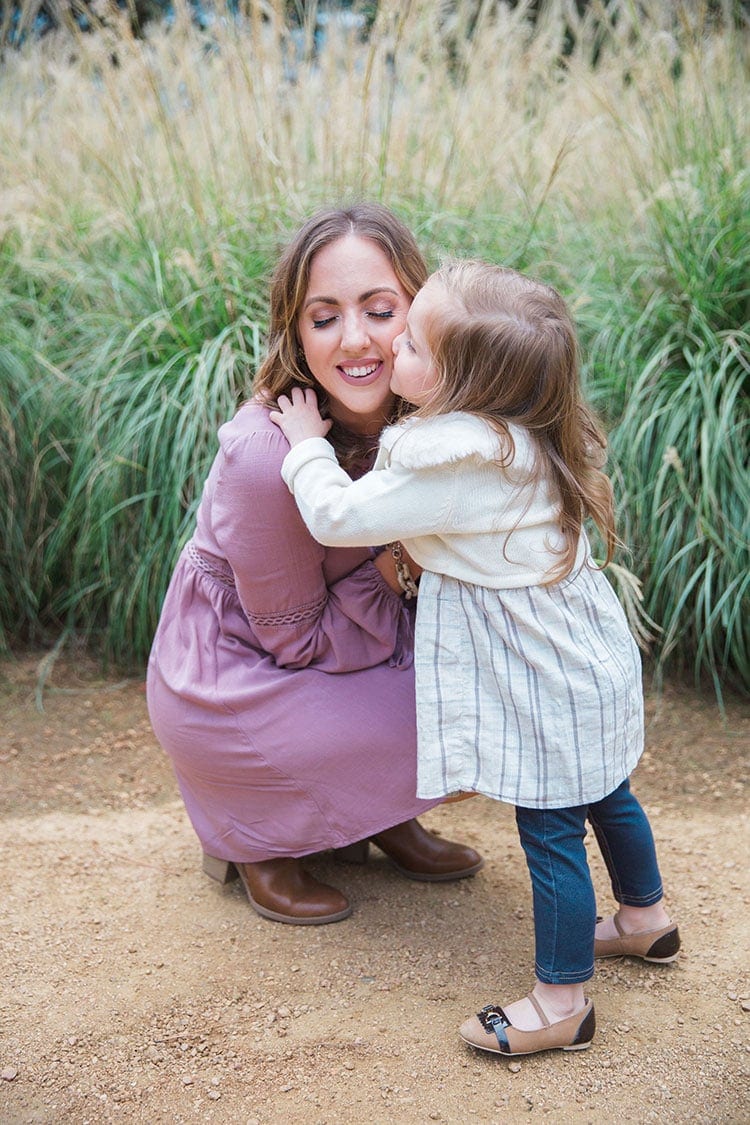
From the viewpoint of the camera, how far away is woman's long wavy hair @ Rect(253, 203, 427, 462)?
2105mm

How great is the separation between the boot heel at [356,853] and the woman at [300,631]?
0.56ft

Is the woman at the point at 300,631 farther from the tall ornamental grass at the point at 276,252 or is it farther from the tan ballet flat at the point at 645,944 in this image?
the tall ornamental grass at the point at 276,252

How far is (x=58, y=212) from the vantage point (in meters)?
4.00

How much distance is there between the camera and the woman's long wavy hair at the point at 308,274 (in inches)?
82.9

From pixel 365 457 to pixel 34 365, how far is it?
1.85 metres

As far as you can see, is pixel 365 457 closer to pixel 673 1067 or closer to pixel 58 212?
pixel 673 1067

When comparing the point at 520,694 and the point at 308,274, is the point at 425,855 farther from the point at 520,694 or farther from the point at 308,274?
the point at 308,274

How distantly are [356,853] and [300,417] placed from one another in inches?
41.5

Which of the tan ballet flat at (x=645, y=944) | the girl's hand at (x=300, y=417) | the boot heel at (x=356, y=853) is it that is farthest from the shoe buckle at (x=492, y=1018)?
the girl's hand at (x=300, y=417)

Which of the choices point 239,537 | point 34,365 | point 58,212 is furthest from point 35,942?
point 58,212

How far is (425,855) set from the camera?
247 centimetres

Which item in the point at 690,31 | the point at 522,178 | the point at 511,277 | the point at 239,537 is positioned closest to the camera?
the point at 511,277

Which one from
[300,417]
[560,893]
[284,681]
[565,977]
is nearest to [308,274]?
[300,417]

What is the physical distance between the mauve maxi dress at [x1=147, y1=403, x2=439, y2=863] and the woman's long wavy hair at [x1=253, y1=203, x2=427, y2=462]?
101 mm
